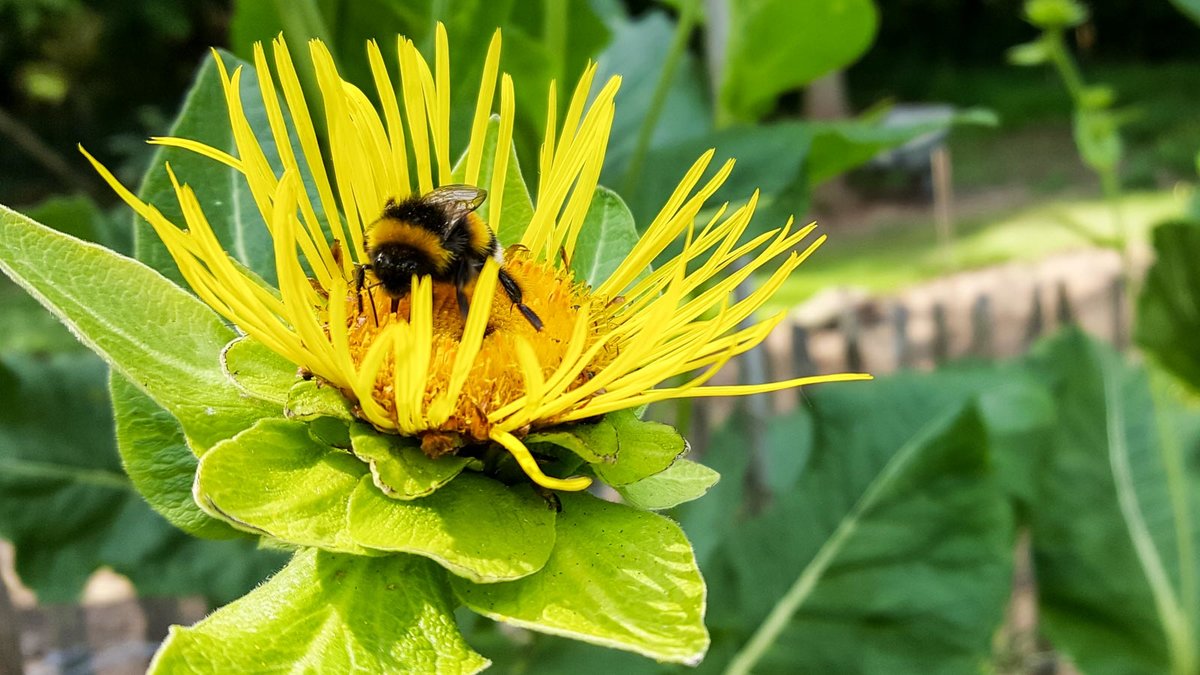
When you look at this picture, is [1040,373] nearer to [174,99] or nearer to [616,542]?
[616,542]

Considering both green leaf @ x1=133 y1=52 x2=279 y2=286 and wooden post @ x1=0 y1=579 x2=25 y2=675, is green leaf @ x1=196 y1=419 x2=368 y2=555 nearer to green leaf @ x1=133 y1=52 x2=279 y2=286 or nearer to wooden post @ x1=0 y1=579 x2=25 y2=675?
green leaf @ x1=133 y1=52 x2=279 y2=286

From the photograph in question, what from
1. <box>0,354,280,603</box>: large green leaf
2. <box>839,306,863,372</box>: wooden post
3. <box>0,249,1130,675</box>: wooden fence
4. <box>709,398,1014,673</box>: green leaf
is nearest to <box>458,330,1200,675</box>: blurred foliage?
<box>709,398,1014,673</box>: green leaf

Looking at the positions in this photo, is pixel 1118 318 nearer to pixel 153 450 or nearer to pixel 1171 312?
pixel 1171 312

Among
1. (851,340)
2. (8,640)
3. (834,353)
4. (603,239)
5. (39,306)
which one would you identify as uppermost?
(603,239)

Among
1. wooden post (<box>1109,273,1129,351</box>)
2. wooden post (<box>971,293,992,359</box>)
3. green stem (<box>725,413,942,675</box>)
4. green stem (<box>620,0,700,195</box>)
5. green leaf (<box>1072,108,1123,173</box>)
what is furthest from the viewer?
wooden post (<box>1109,273,1129,351</box>)

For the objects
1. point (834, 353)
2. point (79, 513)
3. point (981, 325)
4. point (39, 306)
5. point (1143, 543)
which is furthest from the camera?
point (834, 353)

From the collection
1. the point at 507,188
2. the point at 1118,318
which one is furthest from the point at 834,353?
the point at 507,188

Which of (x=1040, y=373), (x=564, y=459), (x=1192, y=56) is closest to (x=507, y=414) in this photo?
(x=564, y=459)
